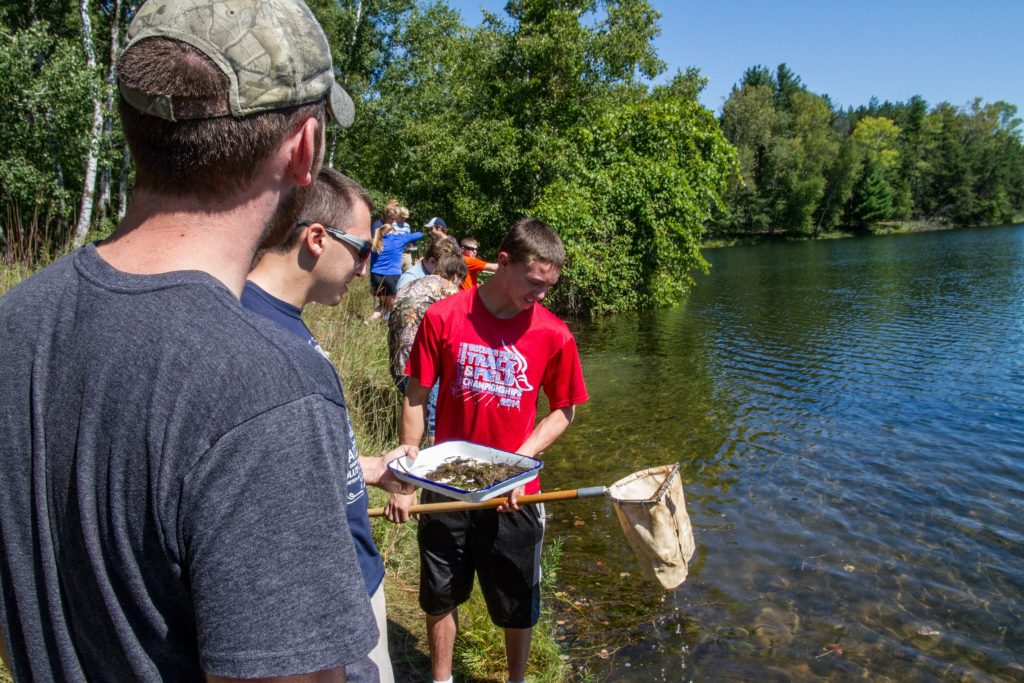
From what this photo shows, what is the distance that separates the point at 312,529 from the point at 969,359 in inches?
621

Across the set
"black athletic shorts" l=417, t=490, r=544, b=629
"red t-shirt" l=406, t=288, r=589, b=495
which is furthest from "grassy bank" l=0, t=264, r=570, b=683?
"red t-shirt" l=406, t=288, r=589, b=495

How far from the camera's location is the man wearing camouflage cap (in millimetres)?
909

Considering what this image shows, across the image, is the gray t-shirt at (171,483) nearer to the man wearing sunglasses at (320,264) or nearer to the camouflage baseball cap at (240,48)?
the camouflage baseball cap at (240,48)

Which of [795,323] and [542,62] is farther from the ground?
[542,62]

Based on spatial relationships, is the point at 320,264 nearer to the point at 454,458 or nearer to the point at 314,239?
the point at 314,239

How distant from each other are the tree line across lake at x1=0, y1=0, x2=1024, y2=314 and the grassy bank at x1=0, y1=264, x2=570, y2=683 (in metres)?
3.44

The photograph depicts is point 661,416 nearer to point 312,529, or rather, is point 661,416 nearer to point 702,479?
point 702,479

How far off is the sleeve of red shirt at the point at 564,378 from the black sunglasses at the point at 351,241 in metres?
1.44

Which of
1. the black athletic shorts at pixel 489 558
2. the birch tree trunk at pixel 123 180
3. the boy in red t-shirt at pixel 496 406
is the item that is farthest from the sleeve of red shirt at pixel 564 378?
the birch tree trunk at pixel 123 180

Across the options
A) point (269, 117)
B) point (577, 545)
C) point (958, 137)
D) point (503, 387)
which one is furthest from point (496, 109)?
point (958, 137)

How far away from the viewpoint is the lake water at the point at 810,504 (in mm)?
4996

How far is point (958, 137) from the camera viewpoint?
78.8m

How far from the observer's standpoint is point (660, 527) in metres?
3.11

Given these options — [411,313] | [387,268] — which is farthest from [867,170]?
[411,313]
